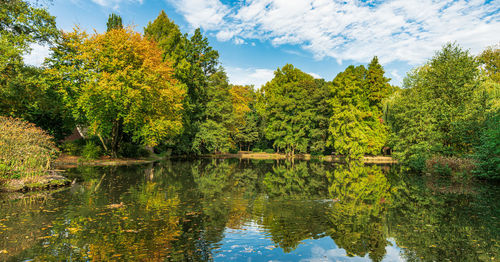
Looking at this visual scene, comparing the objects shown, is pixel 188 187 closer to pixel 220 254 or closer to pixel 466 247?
pixel 220 254

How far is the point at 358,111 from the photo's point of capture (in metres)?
43.1

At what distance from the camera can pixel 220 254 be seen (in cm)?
589

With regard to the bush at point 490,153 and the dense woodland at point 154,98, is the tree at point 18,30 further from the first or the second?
the bush at point 490,153

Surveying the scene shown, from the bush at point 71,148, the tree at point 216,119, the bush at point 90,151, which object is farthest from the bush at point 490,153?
the bush at point 71,148

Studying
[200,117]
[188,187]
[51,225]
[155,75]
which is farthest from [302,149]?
[51,225]

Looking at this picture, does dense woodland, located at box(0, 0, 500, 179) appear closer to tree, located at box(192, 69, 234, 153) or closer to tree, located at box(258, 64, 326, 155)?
tree, located at box(192, 69, 234, 153)

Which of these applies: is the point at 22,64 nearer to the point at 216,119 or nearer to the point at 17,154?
the point at 17,154

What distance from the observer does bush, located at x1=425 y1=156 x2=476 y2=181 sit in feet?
65.7

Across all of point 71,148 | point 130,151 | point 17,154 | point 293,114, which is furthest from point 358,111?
point 17,154

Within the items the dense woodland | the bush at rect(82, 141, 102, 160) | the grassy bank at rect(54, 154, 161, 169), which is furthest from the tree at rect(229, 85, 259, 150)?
the bush at rect(82, 141, 102, 160)

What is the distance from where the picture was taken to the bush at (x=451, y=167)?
20.0 meters

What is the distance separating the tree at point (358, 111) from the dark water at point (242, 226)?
29.6 m

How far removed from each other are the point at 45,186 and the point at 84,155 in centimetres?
1636

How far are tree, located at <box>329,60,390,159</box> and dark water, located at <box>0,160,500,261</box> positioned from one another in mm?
29637
